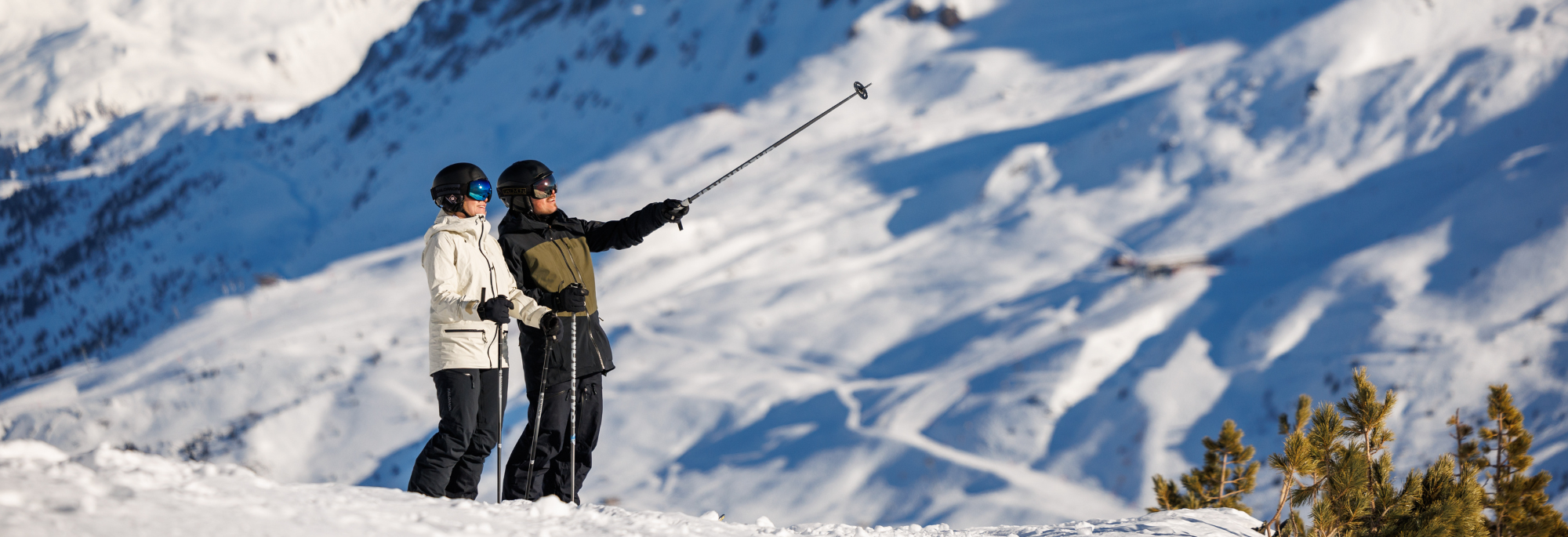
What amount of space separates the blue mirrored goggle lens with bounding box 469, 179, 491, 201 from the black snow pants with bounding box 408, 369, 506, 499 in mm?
856

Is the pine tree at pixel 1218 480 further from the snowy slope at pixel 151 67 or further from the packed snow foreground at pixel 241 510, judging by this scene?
the snowy slope at pixel 151 67

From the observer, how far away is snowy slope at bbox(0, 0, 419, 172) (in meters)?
134

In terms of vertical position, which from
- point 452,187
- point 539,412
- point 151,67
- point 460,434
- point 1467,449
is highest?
point 151,67

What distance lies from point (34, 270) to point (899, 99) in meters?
93.0

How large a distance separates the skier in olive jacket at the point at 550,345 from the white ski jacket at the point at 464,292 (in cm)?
14

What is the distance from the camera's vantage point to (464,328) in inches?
186

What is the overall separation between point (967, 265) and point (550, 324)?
25.5 m

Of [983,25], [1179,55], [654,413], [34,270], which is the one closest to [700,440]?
[654,413]

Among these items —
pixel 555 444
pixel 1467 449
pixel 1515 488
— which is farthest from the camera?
pixel 1467 449

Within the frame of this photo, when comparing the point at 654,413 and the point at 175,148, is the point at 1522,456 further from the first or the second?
the point at 175,148

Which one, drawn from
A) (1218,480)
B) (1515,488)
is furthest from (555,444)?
(1515,488)

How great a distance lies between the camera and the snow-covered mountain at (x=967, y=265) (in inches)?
837

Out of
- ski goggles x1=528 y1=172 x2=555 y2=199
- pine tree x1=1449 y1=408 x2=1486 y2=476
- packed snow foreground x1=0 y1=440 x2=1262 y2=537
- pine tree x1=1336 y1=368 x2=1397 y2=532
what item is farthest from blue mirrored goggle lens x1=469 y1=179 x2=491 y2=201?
pine tree x1=1449 y1=408 x2=1486 y2=476

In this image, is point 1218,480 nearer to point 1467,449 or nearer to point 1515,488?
point 1467,449
